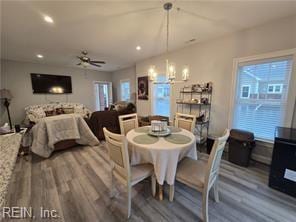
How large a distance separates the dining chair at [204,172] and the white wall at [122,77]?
4755mm

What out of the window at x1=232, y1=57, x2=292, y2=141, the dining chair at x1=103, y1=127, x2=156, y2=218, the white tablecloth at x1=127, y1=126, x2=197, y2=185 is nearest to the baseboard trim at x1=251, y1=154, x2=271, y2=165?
the window at x1=232, y1=57, x2=292, y2=141

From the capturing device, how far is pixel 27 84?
5.11m

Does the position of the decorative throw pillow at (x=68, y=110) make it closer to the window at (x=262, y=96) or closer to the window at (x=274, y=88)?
the window at (x=262, y=96)

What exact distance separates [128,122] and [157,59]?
8.68 ft

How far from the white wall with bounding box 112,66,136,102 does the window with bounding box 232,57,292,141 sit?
4.16 meters

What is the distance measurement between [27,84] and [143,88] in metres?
4.35

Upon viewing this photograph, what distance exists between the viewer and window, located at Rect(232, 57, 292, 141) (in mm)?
2319

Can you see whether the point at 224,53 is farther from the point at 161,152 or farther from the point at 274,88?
the point at 161,152

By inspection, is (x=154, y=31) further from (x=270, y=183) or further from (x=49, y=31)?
(x=270, y=183)

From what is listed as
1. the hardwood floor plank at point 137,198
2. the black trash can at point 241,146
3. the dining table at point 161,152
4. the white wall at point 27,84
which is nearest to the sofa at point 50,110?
the white wall at point 27,84

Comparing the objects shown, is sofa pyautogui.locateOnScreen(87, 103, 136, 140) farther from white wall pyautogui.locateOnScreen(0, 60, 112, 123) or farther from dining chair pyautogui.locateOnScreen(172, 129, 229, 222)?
white wall pyautogui.locateOnScreen(0, 60, 112, 123)

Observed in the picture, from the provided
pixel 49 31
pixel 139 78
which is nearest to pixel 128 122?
pixel 49 31

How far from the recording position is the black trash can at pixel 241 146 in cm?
244

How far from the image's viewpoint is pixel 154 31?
2.67 m
